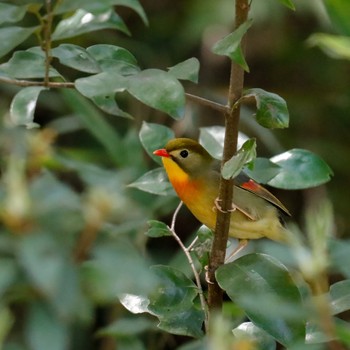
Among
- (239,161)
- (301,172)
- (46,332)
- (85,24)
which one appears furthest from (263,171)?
(46,332)

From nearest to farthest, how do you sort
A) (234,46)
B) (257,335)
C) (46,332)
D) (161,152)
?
(46,332)
(234,46)
(257,335)
(161,152)

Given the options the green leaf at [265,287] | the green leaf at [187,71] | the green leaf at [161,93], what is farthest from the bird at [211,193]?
the green leaf at [161,93]

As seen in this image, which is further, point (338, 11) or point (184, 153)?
point (184, 153)

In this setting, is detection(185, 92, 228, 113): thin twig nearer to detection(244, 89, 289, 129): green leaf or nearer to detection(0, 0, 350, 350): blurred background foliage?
detection(244, 89, 289, 129): green leaf

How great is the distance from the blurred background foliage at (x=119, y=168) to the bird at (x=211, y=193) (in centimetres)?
14

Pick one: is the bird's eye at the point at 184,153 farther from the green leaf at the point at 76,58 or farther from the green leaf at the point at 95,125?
the green leaf at the point at 76,58

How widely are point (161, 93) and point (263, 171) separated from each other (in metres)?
0.49

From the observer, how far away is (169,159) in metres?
2.64

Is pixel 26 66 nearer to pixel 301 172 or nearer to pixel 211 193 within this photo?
pixel 301 172

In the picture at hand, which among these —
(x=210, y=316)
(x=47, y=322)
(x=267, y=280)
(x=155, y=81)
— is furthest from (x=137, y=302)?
(x=47, y=322)

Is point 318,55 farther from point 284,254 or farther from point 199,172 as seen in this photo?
point 284,254

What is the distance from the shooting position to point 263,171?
2133 millimetres

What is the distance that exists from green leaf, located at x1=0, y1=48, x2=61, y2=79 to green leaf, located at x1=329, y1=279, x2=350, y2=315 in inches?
→ 25.9

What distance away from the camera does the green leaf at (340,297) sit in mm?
1914
